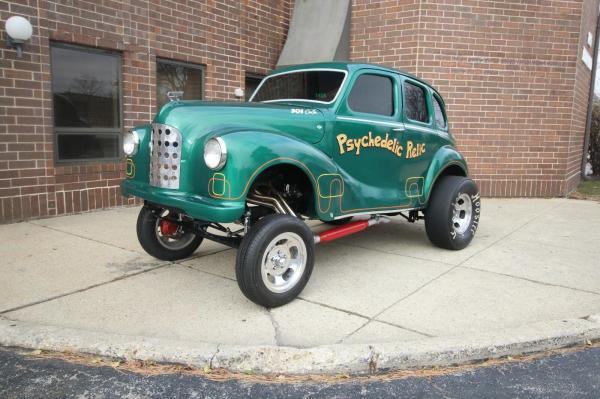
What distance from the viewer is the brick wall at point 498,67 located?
9.12 metres

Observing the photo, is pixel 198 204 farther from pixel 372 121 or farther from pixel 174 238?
pixel 372 121

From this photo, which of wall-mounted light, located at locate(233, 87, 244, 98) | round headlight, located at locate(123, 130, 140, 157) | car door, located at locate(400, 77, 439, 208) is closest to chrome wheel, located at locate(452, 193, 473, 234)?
car door, located at locate(400, 77, 439, 208)

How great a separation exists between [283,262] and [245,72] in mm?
6446

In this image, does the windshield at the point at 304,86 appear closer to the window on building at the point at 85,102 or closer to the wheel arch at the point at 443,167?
the wheel arch at the point at 443,167

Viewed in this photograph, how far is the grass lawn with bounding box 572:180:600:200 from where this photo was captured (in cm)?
1033

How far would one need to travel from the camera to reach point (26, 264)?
4777 mm

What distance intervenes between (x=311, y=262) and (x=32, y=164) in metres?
4.49

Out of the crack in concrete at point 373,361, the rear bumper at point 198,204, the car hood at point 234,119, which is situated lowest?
the crack in concrete at point 373,361

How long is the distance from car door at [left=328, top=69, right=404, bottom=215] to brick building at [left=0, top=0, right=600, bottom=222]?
4.24 metres

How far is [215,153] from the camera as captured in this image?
3.49 metres

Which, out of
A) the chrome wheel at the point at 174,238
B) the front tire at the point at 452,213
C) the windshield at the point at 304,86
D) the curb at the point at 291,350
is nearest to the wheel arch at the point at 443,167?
the front tire at the point at 452,213

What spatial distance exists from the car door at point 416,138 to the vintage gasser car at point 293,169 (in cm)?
1

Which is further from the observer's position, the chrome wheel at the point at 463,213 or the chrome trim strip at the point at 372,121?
the chrome wheel at the point at 463,213

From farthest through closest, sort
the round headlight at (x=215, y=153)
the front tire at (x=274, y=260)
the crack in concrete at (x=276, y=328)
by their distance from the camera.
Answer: the front tire at (x=274, y=260)
the round headlight at (x=215, y=153)
the crack in concrete at (x=276, y=328)
